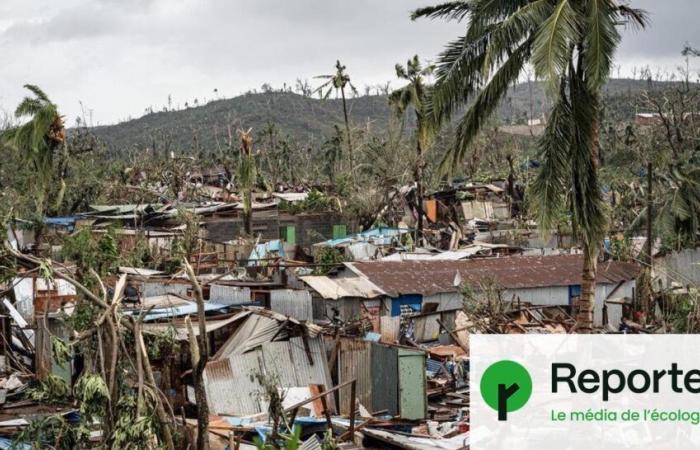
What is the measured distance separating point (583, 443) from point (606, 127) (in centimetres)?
4618

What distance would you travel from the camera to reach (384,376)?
14008 millimetres

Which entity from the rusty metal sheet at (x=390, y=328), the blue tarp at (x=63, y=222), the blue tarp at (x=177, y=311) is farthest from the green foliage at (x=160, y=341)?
the blue tarp at (x=63, y=222)

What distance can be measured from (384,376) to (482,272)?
7.50m

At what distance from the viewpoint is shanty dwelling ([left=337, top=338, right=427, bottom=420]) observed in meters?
13.6

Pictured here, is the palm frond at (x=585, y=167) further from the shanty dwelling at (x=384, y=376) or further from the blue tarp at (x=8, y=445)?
the blue tarp at (x=8, y=445)

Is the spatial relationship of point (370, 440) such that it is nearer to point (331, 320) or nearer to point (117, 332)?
point (117, 332)

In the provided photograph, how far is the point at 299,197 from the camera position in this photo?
Result: 1486 inches

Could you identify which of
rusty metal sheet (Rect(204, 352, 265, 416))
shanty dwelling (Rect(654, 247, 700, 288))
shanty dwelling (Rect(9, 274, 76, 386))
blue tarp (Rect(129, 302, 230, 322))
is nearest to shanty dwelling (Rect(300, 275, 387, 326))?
blue tarp (Rect(129, 302, 230, 322))

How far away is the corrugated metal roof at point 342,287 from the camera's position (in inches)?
731

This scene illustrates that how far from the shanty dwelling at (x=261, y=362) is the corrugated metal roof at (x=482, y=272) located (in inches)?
179

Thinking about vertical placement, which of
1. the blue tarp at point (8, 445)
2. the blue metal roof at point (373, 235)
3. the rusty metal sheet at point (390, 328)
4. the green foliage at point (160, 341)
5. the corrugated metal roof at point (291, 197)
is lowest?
the blue tarp at point (8, 445)

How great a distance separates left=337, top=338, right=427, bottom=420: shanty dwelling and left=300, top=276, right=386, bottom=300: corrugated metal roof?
373cm

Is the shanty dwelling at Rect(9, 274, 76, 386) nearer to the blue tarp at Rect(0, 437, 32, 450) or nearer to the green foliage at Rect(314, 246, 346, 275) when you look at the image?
the blue tarp at Rect(0, 437, 32, 450)

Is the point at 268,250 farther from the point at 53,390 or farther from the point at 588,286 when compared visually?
the point at 53,390
